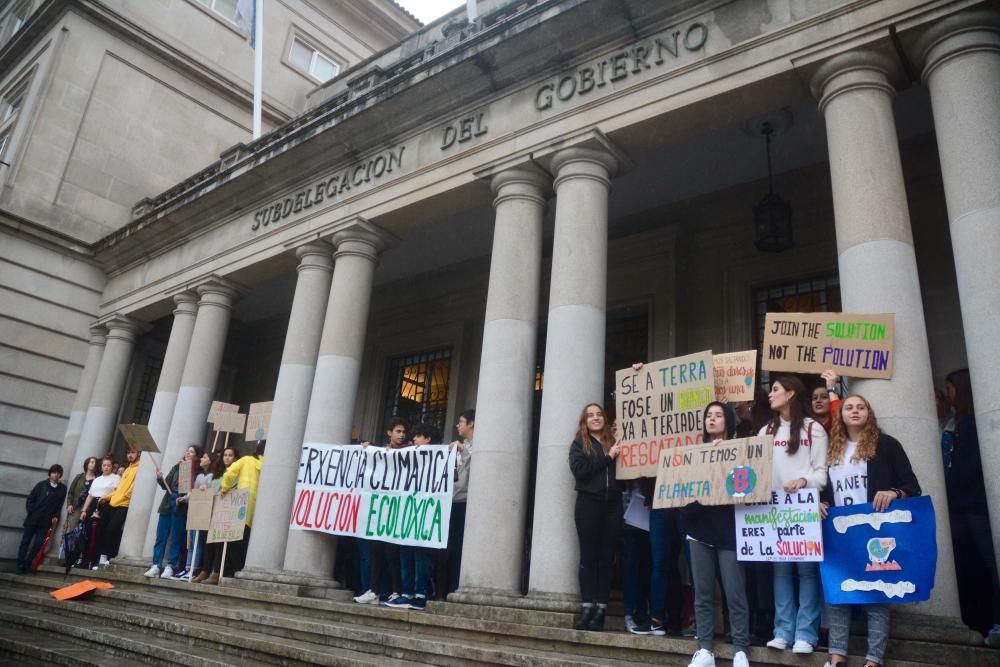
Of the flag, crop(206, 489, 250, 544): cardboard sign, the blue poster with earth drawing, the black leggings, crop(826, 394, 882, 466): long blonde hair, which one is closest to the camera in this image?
the blue poster with earth drawing

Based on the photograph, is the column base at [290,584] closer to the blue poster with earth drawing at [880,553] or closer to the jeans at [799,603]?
the jeans at [799,603]

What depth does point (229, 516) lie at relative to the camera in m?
10.7

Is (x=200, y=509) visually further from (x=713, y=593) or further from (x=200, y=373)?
(x=713, y=593)

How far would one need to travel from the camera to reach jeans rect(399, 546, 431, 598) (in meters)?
8.42

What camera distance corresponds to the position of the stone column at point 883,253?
219 inches

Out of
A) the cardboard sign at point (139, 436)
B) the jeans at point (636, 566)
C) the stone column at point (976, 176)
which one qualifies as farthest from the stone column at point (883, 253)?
the cardboard sign at point (139, 436)

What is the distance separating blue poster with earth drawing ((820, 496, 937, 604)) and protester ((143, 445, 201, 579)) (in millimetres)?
9814

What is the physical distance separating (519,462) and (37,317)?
13813 mm

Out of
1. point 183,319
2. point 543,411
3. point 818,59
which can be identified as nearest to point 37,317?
point 183,319

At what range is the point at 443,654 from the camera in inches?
243

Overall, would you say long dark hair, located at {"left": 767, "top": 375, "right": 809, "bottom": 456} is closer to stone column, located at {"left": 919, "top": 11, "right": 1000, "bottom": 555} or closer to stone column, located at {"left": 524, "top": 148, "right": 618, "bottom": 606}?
stone column, located at {"left": 919, "top": 11, "right": 1000, "bottom": 555}

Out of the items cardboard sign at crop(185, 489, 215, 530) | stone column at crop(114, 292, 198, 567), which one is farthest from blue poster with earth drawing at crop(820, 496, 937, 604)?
stone column at crop(114, 292, 198, 567)

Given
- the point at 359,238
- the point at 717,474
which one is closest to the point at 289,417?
the point at 359,238

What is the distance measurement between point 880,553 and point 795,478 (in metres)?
0.78
